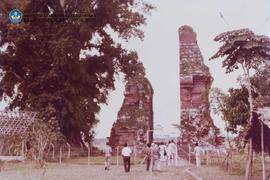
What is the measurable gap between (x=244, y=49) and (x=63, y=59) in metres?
9.00

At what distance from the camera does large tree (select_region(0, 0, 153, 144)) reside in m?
17.5

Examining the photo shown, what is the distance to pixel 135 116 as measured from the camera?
19562 millimetres

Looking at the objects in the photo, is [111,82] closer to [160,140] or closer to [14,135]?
[160,140]

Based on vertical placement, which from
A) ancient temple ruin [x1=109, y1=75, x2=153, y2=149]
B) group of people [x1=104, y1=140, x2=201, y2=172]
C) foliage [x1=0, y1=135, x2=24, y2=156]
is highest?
ancient temple ruin [x1=109, y1=75, x2=153, y2=149]

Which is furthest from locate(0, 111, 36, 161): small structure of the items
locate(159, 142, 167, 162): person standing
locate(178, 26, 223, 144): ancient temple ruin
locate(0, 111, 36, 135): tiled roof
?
locate(178, 26, 223, 144): ancient temple ruin

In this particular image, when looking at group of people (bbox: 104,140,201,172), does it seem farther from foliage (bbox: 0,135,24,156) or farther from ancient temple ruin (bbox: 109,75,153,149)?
foliage (bbox: 0,135,24,156)

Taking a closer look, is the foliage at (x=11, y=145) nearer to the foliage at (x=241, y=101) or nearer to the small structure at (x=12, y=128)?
the small structure at (x=12, y=128)

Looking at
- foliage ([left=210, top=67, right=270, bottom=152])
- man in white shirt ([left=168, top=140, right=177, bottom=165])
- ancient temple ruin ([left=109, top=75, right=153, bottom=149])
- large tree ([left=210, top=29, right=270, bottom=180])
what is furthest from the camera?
ancient temple ruin ([left=109, top=75, right=153, bottom=149])

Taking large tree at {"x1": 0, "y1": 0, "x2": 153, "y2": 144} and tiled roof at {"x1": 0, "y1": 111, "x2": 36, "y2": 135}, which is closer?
tiled roof at {"x1": 0, "y1": 111, "x2": 36, "y2": 135}

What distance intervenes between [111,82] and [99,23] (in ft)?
8.72

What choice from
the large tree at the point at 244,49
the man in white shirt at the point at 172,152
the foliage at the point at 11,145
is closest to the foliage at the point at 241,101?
the large tree at the point at 244,49

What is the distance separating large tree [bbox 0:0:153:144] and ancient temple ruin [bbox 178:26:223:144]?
276 centimetres

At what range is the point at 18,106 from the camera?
19250mm

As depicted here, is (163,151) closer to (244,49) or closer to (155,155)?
(155,155)
